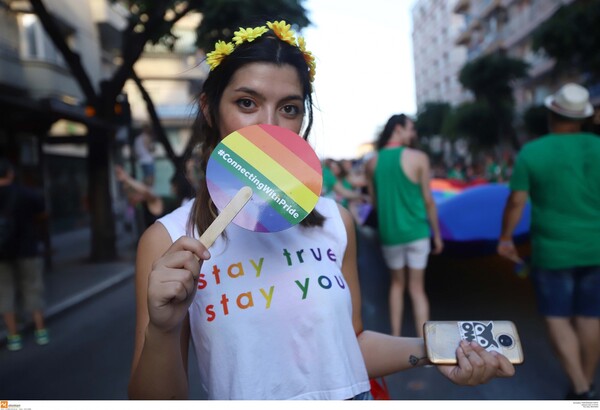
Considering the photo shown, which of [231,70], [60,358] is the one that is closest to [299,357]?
[231,70]

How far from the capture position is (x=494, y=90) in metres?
20.4

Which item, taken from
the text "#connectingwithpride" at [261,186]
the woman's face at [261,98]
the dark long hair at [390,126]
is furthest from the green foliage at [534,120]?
the text "#connectingwithpride" at [261,186]

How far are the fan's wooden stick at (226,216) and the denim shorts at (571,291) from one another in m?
2.19

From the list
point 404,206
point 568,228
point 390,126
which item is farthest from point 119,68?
point 568,228

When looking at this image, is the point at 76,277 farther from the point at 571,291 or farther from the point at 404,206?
the point at 571,291

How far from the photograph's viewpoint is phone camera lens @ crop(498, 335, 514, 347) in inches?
37.2

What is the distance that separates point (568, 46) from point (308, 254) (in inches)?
546

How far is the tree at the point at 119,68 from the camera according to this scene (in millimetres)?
5574

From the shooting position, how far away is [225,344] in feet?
3.32

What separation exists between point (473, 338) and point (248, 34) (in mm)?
766

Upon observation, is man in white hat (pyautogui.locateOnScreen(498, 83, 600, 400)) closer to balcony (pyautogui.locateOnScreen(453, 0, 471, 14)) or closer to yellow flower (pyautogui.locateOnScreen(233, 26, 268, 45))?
yellow flower (pyautogui.locateOnScreen(233, 26, 268, 45))

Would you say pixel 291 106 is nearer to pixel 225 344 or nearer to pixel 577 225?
pixel 225 344

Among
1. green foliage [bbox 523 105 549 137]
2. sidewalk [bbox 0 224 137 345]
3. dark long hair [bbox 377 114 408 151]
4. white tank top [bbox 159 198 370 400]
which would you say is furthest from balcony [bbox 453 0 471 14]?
white tank top [bbox 159 198 370 400]

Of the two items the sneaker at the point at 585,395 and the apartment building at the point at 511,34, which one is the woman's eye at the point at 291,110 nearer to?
the sneaker at the point at 585,395
